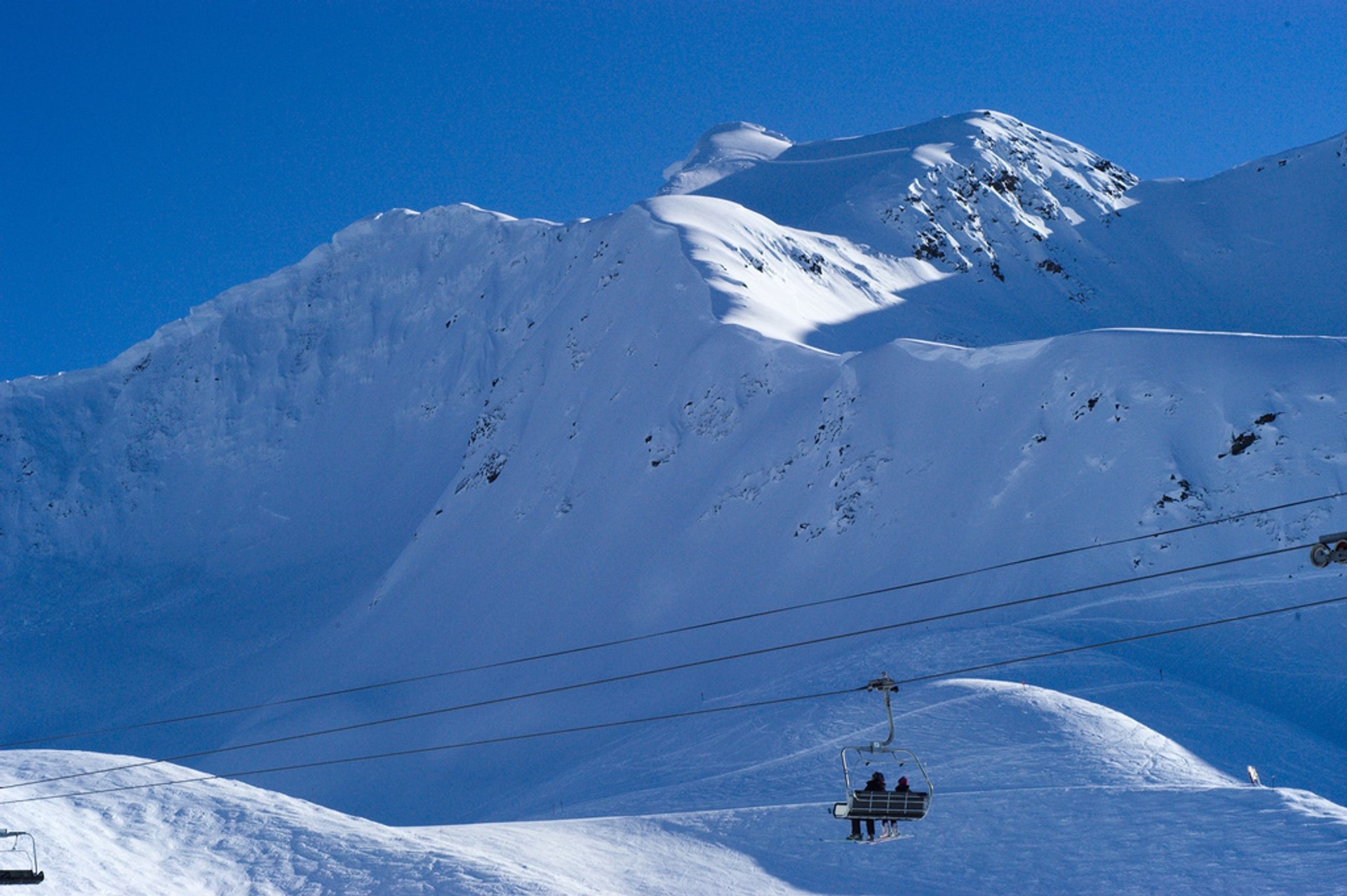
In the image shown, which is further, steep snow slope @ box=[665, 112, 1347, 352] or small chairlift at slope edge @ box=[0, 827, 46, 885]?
steep snow slope @ box=[665, 112, 1347, 352]

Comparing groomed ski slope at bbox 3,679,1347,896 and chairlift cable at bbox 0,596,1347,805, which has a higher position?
chairlift cable at bbox 0,596,1347,805

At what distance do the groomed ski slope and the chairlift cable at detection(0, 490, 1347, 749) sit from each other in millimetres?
8649

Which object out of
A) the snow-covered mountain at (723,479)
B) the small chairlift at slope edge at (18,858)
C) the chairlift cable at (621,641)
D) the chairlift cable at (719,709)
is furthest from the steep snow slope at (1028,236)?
the small chairlift at slope edge at (18,858)

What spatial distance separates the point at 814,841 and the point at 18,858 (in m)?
18.3

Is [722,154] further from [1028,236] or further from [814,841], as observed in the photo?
[814,841]

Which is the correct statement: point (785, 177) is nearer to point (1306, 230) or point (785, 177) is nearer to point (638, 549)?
point (1306, 230)

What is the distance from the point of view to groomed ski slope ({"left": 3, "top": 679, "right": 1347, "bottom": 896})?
28125 millimetres

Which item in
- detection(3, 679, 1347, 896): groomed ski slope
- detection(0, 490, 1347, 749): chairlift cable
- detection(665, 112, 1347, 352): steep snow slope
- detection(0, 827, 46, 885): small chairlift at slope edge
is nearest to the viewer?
detection(0, 827, 46, 885): small chairlift at slope edge

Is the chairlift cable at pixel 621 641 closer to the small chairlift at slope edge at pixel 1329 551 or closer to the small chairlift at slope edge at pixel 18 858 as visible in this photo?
the small chairlift at slope edge at pixel 18 858

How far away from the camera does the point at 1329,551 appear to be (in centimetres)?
1409

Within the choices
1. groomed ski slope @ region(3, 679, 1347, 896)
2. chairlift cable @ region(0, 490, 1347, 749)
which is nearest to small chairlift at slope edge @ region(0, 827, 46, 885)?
groomed ski slope @ region(3, 679, 1347, 896)

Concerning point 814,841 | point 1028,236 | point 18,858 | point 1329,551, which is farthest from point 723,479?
point 1329,551

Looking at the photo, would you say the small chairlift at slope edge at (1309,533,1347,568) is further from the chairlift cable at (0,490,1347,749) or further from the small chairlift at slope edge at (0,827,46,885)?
the chairlift cable at (0,490,1347,749)

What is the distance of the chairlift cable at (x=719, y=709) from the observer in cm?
3350
